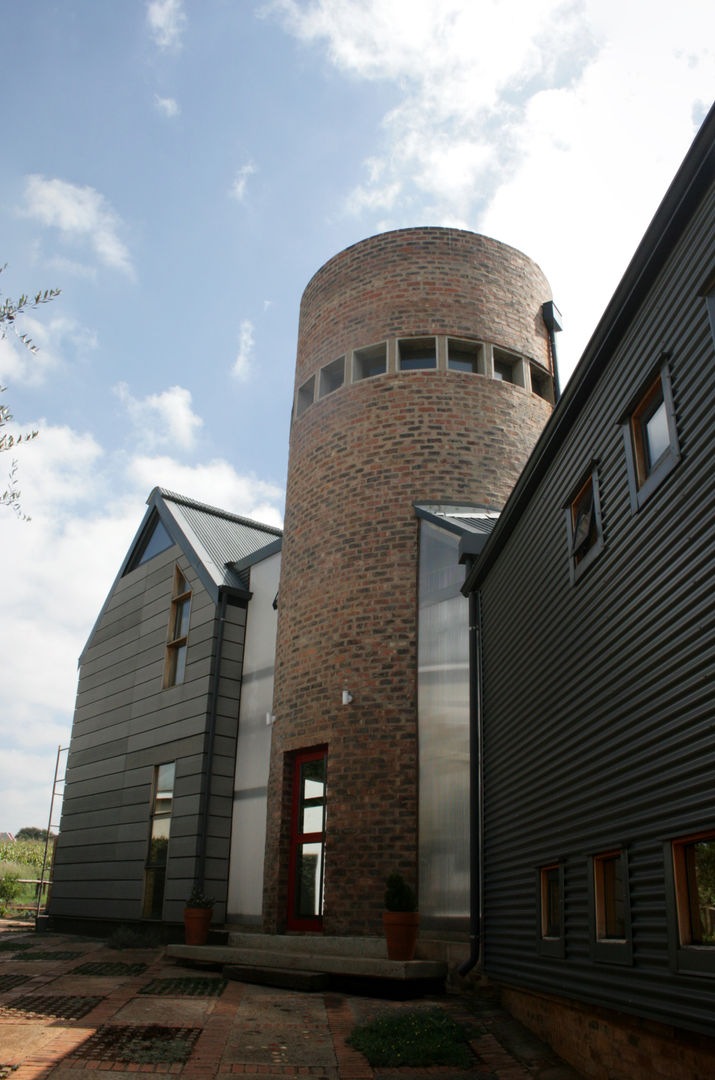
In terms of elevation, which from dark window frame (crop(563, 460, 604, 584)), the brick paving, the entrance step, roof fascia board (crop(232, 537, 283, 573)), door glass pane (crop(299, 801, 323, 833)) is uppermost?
roof fascia board (crop(232, 537, 283, 573))

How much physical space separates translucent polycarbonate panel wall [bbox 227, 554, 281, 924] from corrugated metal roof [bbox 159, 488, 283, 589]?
2.64 feet

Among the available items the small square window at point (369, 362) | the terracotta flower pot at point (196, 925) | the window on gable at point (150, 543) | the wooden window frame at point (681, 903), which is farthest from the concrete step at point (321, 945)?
the window on gable at point (150, 543)

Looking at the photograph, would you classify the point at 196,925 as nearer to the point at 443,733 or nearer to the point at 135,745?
the point at 443,733

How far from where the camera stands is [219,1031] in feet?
Result: 22.0

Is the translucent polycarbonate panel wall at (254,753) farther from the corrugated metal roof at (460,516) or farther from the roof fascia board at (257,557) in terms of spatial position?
the corrugated metal roof at (460,516)

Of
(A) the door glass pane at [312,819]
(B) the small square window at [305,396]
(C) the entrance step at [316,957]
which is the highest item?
(B) the small square window at [305,396]

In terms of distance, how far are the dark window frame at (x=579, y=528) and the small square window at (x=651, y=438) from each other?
63 cm

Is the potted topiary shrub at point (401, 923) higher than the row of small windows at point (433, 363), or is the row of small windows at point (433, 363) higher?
the row of small windows at point (433, 363)

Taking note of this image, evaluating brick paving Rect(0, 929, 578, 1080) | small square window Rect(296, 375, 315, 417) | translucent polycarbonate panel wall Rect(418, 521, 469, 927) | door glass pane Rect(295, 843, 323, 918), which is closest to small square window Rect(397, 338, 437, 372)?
small square window Rect(296, 375, 315, 417)

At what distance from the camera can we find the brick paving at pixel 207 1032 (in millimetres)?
5754

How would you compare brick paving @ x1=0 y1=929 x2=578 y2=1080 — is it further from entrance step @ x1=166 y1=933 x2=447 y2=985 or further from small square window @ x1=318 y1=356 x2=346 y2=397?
small square window @ x1=318 y1=356 x2=346 y2=397

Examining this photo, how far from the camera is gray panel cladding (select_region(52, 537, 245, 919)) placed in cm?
1439

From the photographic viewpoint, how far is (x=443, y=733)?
10.2m

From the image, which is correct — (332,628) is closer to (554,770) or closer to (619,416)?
(554,770)
